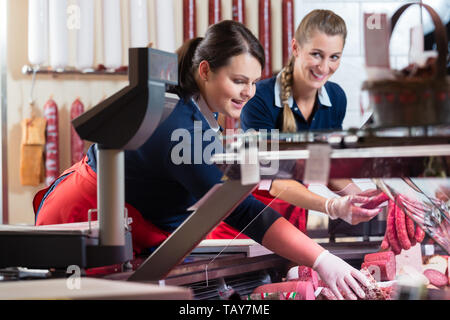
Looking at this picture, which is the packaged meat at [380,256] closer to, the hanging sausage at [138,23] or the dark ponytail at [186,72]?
the dark ponytail at [186,72]

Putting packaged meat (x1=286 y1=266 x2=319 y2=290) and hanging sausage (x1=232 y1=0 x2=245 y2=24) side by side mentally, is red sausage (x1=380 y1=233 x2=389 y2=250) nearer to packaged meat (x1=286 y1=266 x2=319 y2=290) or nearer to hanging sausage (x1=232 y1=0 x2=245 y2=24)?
packaged meat (x1=286 y1=266 x2=319 y2=290)

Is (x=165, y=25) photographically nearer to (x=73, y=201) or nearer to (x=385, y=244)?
(x=73, y=201)

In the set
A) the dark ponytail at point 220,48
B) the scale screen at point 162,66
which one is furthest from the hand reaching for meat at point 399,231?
the dark ponytail at point 220,48

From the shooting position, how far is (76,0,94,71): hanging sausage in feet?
11.0

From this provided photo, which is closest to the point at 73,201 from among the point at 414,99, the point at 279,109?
the point at 279,109

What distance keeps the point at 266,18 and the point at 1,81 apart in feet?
5.28

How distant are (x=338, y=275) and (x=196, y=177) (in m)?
0.28

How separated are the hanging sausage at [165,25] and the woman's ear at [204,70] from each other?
2.19 metres

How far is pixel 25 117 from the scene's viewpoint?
3.47 m

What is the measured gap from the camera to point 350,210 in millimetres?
919

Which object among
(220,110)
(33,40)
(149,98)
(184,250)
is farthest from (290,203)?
(33,40)

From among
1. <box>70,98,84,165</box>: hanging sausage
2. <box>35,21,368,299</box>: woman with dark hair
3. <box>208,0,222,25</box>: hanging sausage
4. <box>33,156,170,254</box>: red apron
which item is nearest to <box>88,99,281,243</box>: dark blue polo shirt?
<box>35,21,368,299</box>: woman with dark hair

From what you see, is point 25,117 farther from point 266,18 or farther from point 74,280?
point 74,280

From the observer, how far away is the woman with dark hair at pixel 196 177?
905mm
